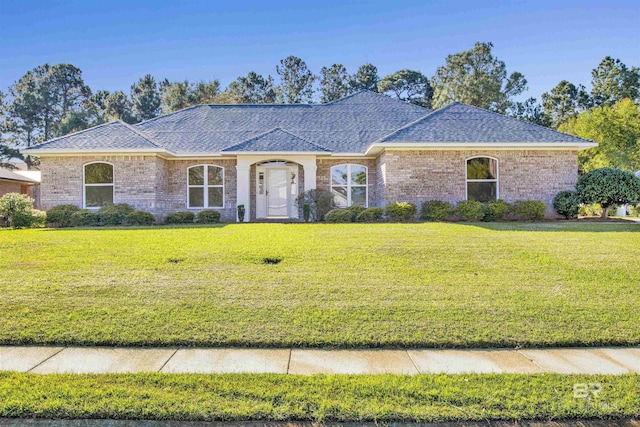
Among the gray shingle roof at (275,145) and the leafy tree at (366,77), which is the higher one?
the leafy tree at (366,77)

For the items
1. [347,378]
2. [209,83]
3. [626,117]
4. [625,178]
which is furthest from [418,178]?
[209,83]

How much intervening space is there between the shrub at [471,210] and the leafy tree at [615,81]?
34.8 m

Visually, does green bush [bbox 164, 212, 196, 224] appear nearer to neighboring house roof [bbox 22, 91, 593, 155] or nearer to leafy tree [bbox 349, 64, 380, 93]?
neighboring house roof [bbox 22, 91, 593, 155]

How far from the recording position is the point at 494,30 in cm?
1781

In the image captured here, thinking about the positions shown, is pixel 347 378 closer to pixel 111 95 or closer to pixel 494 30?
pixel 494 30

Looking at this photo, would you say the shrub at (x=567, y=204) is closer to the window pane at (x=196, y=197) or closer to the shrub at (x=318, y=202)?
the shrub at (x=318, y=202)

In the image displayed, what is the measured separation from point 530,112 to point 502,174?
33008 mm

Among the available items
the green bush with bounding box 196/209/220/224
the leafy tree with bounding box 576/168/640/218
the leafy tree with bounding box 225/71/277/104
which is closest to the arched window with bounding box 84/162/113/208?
the green bush with bounding box 196/209/220/224

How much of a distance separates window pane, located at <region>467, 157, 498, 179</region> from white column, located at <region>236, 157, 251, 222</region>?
9.32m

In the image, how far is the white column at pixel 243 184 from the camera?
17.0 m

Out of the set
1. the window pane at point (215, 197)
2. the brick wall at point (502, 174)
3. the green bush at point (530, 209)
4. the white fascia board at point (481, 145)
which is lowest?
the green bush at point (530, 209)

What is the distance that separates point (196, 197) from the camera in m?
18.1

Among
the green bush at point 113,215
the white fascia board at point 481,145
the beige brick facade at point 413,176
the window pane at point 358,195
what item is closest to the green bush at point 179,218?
the beige brick facade at point 413,176

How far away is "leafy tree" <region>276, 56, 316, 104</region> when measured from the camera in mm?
45750
